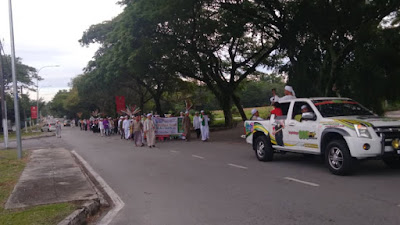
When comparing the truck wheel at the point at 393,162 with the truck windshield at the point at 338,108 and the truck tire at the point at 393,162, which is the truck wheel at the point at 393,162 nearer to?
the truck tire at the point at 393,162

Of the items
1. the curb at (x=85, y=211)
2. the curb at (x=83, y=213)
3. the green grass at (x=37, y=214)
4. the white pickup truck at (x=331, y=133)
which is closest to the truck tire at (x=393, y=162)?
the white pickup truck at (x=331, y=133)

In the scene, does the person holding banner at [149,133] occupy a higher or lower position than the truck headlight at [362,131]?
lower

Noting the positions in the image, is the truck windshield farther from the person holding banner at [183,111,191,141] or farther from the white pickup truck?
the person holding banner at [183,111,191,141]

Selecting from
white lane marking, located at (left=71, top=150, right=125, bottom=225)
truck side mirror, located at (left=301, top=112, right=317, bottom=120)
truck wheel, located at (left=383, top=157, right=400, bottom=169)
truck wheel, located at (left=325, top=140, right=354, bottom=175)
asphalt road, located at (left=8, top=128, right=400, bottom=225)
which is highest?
truck side mirror, located at (left=301, top=112, right=317, bottom=120)

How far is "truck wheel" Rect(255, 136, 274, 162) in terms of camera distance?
37.0 ft

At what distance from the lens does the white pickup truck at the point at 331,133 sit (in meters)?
8.09

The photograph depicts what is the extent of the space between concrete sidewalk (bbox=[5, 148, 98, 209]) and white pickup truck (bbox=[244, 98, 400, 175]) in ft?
17.1

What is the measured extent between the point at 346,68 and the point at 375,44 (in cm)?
148

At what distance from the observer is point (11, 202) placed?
741 centimetres

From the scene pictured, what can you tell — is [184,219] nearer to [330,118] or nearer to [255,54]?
[330,118]

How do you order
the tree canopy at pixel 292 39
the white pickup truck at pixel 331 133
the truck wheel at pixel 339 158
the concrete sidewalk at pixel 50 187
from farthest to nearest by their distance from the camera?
the tree canopy at pixel 292 39
the truck wheel at pixel 339 158
the white pickup truck at pixel 331 133
the concrete sidewalk at pixel 50 187

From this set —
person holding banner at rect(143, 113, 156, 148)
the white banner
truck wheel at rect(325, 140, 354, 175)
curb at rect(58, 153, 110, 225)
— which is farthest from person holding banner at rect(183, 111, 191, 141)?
curb at rect(58, 153, 110, 225)

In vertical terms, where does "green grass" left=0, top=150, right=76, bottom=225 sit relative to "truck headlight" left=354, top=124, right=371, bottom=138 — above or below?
below

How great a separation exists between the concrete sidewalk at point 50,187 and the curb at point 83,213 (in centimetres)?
42
